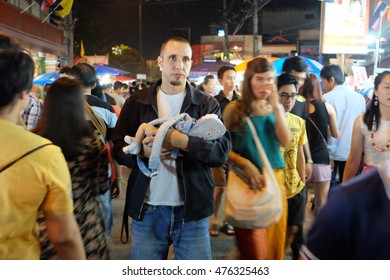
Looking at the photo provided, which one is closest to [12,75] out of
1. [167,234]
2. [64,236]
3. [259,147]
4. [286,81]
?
[64,236]

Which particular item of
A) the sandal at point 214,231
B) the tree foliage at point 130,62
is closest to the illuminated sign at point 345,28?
the sandal at point 214,231

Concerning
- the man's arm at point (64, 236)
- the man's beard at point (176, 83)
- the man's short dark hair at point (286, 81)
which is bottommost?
the man's arm at point (64, 236)

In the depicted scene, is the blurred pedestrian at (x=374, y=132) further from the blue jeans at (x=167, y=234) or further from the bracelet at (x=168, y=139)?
the bracelet at (x=168, y=139)

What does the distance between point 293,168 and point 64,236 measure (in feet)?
6.54

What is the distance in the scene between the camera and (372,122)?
9.69 feet

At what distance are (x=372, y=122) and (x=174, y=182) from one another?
61.2 inches

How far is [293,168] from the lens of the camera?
10.3ft

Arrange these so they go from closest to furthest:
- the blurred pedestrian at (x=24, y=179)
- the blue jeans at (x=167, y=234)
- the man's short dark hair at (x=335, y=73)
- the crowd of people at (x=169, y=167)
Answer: the crowd of people at (x=169, y=167)
the blurred pedestrian at (x=24, y=179)
the blue jeans at (x=167, y=234)
the man's short dark hair at (x=335, y=73)

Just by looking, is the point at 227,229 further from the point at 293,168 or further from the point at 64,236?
the point at 64,236

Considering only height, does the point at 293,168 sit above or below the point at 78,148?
below

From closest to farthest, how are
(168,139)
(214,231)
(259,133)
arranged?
(168,139) → (259,133) → (214,231)

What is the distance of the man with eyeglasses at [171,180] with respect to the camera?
2.33 meters

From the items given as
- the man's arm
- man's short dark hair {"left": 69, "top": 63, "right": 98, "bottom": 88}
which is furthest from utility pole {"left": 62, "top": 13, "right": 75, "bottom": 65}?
the man's arm
